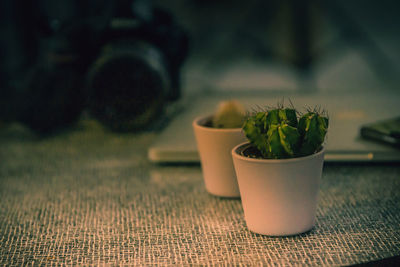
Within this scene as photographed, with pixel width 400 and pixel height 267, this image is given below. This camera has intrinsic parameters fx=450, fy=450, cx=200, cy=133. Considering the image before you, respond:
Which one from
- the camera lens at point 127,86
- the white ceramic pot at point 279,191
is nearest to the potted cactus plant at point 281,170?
the white ceramic pot at point 279,191

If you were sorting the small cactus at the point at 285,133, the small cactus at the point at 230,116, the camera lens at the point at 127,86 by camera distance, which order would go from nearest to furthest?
1. the small cactus at the point at 285,133
2. the small cactus at the point at 230,116
3. the camera lens at the point at 127,86

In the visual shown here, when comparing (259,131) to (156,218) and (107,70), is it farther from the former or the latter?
(107,70)

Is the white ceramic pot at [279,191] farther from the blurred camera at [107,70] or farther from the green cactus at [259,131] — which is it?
the blurred camera at [107,70]

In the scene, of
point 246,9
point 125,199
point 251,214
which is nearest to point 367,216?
point 251,214

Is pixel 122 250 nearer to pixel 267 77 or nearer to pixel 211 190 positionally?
pixel 211 190

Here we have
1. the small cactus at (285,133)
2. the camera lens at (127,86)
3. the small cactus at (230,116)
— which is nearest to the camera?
the small cactus at (285,133)
